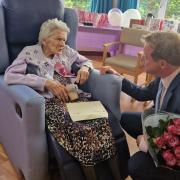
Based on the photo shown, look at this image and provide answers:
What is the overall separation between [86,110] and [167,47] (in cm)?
65

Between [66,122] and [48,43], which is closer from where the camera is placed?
[66,122]

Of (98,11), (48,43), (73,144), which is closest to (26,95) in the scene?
(73,144)

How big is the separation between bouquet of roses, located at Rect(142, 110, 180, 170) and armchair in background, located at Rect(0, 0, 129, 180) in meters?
0.43

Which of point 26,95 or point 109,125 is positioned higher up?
point 26,95

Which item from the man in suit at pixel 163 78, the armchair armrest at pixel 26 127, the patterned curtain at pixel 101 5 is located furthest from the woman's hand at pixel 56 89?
the patterned curtain at pixel 101 5

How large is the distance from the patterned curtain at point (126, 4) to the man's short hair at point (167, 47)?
3542 mm

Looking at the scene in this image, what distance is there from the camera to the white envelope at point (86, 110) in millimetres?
1661

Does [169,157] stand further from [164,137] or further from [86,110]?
[86,110]

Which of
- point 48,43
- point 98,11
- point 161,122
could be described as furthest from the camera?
point 98,11

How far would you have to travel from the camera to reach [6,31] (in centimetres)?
197

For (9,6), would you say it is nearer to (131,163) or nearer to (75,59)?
(75,59)

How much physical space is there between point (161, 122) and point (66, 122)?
1.92 ft

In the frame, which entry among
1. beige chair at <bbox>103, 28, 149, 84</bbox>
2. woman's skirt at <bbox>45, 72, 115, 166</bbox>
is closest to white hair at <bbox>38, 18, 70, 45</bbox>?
woman's skirt at <bbox>45, 72, 115, 166</bbox>

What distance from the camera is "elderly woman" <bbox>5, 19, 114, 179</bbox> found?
1.57 meters
